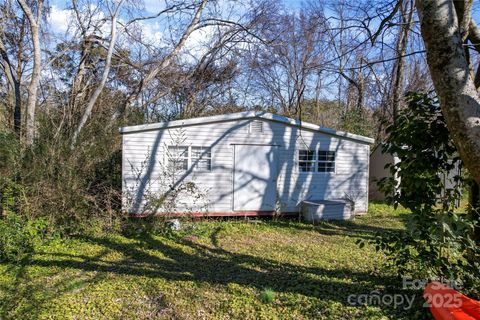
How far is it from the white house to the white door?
3cm

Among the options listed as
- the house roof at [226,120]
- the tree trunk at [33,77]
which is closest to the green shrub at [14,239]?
the tree trunk at [33,77]

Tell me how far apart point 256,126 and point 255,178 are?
4.74 ft

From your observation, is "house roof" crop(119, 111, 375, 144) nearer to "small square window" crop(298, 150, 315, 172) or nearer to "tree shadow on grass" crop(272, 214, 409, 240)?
"small square window" crop(298, 150, 315, 172)

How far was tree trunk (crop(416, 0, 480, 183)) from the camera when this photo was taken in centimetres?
244

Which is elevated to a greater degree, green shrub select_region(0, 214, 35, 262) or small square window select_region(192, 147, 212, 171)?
small square window select_region(192, 147, 212, 171)

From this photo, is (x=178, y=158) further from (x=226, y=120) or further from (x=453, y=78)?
(x=453, y=78)

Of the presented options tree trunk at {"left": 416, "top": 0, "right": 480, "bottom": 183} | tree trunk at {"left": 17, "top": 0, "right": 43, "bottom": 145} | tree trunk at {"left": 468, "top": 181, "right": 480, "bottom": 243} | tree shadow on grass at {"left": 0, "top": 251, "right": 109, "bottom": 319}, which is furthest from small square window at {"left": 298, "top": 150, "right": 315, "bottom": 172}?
tree trunk at {"left": 416, "top": 0, "right": 480, "bottom": 183}

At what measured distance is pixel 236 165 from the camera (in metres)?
9.38

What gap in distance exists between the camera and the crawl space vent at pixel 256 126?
9461 mm

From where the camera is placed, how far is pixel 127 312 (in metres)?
3.63

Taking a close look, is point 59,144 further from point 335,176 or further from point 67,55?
point 335,176

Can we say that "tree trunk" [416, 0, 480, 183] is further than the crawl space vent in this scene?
No

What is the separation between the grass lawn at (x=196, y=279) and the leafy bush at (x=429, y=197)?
2.13 ft

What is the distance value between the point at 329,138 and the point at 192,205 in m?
4.51
